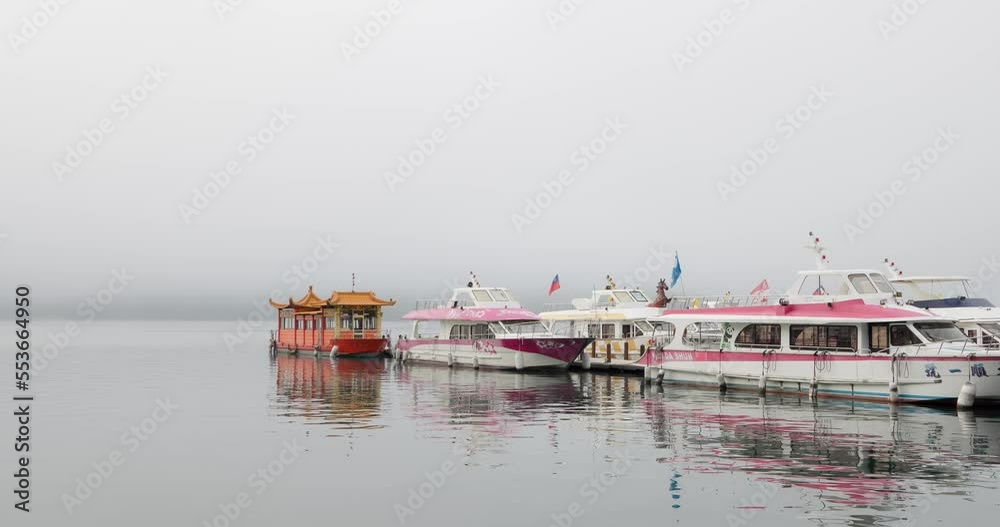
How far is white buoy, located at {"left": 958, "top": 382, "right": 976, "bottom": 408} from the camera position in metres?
29.2

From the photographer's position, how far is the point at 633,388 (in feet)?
134

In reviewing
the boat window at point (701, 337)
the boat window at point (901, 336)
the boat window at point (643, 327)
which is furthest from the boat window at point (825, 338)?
the boat window at point (643, 327)

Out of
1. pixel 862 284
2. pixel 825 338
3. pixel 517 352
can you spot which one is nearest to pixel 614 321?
pixel 517 352

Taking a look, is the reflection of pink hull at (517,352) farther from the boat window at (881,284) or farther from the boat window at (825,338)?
the boat window at (881,284)

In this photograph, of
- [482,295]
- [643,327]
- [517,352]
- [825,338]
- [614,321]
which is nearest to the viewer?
[825,338]

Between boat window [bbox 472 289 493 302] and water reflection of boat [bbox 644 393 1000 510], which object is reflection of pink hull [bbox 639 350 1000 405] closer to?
water reflection of boat [bbox 644 393 1000 510]

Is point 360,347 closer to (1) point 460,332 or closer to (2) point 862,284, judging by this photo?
(1) point 460,332

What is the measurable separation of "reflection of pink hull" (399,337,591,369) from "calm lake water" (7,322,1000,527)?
10.9 metres

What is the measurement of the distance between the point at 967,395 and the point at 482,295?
3127 cm

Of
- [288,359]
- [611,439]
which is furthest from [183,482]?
[288,359]

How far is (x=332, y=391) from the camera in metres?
41.3

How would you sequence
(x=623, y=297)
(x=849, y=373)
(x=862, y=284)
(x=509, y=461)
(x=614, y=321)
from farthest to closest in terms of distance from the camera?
1. (x=623, y=297)
2. (x=614, y=321)
3. (x=862, y=284)
4. (x=849, y=373)
5. (x=509, y=461)

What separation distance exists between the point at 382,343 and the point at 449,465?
46.7 meters

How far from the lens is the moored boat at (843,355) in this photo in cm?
2994
